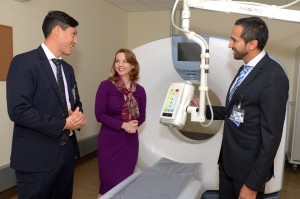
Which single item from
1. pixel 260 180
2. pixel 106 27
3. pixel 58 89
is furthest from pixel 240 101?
pixel 106 27

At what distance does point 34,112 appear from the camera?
4.01 ft

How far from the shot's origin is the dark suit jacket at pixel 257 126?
3.93 ft

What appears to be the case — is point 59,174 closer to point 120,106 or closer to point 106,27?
point 120,106

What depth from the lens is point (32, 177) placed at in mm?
1312

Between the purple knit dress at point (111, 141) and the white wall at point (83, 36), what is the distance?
3.29ft

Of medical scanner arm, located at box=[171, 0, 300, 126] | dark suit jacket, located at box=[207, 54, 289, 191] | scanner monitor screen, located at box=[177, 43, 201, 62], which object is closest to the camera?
dark suit jacket, located at box=[207, 54, 289, 191]

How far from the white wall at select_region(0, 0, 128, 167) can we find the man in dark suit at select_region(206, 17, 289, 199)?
1812mm

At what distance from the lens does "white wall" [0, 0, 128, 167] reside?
2.28 meters

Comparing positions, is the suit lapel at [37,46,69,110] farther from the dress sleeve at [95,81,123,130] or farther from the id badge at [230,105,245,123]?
the id badge at [230,105,245,123]

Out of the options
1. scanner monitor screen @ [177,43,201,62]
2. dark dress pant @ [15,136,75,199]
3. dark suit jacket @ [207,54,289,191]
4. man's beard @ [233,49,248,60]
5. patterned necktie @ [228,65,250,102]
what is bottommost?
dark dress pant @ [15,136,75,199]

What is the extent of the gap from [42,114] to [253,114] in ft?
3.19

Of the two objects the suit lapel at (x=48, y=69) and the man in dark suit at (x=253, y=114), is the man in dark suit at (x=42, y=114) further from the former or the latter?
the man in dark suit at (x=253, y=114)

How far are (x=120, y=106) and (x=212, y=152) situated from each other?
75cm

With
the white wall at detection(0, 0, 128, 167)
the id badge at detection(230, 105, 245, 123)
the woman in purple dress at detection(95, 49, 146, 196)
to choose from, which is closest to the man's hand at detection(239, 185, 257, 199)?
the id badge at detection(230, 105, 245, 123)
